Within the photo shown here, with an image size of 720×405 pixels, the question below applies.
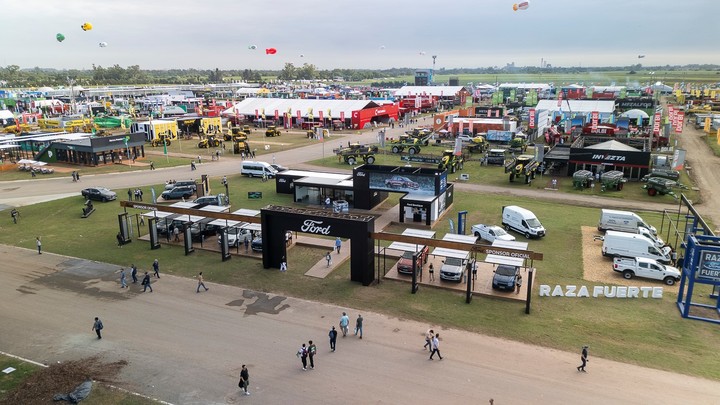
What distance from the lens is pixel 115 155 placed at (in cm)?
6022

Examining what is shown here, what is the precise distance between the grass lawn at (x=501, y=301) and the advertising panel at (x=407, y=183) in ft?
9.58

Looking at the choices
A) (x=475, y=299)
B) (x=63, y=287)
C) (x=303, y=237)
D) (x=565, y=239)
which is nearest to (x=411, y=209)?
(x=303, y=237)

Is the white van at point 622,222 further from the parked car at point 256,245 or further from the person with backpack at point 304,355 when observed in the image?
the person with backpack at point 304,355

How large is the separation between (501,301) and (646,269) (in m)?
8.81

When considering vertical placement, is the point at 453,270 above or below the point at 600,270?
above

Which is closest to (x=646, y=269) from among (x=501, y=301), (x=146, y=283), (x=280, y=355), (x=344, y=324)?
(x=501, y=301)

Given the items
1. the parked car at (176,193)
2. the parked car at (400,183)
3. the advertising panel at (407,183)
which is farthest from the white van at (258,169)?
the parked car at (400,183)

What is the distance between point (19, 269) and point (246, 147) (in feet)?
128

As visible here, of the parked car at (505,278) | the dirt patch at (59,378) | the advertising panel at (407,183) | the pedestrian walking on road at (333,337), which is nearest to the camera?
the dirt patch at (59,378)

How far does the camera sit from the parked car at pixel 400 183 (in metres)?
35.6

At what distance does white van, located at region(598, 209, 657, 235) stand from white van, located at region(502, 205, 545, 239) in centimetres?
442

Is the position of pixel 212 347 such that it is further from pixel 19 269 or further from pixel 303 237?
pixel 19 269

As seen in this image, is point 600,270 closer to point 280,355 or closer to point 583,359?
point 583,359

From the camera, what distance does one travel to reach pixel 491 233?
97.8 feet
